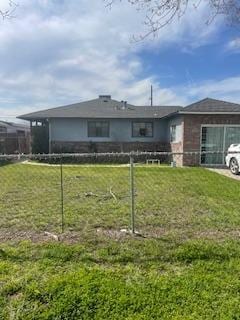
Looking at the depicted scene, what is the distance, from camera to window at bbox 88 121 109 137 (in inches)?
896

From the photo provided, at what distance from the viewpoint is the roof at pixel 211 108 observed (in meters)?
17.8

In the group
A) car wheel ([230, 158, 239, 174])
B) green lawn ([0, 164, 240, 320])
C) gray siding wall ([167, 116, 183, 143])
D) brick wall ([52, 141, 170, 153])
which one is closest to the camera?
green lawn ([0, 164, 240, 320])


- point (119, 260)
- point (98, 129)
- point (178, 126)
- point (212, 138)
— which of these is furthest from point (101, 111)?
point (119, 260)

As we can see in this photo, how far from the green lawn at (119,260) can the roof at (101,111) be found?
47.2 ft

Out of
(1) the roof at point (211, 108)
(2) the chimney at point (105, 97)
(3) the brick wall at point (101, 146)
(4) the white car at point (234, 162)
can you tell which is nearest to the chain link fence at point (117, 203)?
(4) the white car at point (234, 162)

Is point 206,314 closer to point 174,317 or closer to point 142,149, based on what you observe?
point 174,317

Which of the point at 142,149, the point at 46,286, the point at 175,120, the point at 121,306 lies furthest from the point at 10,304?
the point at 142,149

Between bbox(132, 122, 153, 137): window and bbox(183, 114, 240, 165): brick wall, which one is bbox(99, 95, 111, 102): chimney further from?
bbox(183, 114, 240, 165): brick wall

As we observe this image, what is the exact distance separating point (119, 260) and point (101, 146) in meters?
18.5

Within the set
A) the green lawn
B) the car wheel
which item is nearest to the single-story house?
the car wheel

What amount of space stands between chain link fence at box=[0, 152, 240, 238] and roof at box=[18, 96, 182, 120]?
9.74 metres

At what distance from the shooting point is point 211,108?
18094 mm

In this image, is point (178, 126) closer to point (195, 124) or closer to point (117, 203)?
point (195, 124)

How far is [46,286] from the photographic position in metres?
3.58
